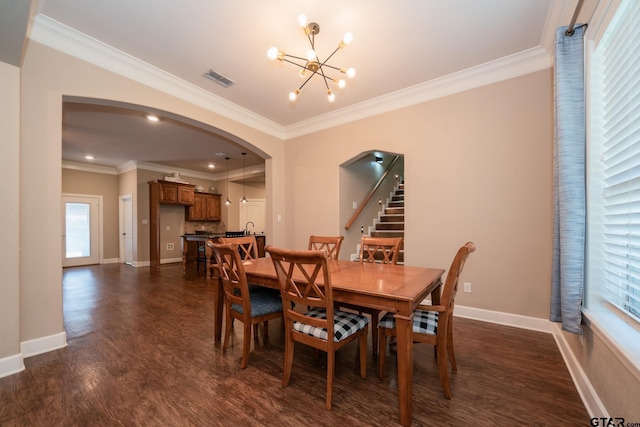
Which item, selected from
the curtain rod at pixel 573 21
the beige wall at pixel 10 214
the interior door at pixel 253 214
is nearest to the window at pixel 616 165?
the curtain rod at pixel 573 21

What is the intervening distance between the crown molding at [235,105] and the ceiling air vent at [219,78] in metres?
0.35

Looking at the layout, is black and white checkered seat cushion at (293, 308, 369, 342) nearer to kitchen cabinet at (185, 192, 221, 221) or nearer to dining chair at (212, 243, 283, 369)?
dining chair at (212, 243, 283, 369)

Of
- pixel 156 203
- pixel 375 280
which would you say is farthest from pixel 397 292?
pixel 156 203

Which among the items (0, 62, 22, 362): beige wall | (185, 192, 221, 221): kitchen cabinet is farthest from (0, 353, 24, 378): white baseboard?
(185, 192, 221, 221): kitchen cabinet

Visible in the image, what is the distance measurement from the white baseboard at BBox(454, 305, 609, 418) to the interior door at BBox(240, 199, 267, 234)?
7876mm

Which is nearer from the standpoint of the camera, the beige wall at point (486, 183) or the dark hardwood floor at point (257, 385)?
the dark hardwood floor at point (257, 385)

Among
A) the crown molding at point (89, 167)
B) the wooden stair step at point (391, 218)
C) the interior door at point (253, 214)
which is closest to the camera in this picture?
the wooden stair step at point (391, 218)

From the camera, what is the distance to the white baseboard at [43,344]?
2.24 metres

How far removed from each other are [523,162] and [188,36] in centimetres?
357

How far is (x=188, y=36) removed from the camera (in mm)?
2496

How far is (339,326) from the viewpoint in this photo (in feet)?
5.73

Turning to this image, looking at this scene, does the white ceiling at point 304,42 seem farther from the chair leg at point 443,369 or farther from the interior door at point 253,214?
the interior door at point 253,214

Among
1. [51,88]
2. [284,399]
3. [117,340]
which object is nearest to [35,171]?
[51,88]

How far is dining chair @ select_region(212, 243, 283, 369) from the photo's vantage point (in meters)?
2.06
